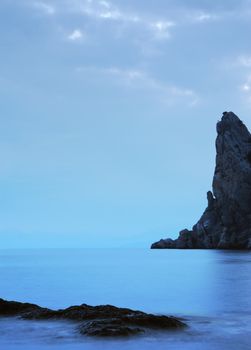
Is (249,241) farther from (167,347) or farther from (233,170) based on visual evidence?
(167,347)

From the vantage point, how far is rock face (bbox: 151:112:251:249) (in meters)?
156

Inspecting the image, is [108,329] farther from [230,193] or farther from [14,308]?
[230,193]

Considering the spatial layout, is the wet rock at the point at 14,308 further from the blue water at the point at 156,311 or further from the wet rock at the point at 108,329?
the wet rock at the point at 108,329

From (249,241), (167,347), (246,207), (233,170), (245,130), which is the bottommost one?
(167,347)

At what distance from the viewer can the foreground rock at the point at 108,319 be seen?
20.8 m

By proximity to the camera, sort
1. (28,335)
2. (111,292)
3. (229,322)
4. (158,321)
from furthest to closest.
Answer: (111,292), (229,322), (158,321), (28,335)

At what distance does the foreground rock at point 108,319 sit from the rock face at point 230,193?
135 m

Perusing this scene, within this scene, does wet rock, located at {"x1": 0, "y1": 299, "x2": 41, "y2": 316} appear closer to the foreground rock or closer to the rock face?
the foreground rock

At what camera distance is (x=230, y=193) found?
518 ft

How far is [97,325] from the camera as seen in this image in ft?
70.2

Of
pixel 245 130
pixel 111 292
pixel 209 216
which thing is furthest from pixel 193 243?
pixel 111 292

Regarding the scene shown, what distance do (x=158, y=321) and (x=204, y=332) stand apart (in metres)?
A: 2.08

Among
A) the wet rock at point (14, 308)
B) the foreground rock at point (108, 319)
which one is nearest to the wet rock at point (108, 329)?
the foreground rock at point (108, 319)

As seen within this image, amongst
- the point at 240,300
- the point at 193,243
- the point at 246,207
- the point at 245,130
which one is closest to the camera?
the point at 240,300
